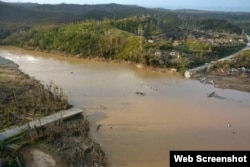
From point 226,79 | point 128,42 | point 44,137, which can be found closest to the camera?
point 44,137

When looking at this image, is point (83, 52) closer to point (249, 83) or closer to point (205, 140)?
point (249, 83)

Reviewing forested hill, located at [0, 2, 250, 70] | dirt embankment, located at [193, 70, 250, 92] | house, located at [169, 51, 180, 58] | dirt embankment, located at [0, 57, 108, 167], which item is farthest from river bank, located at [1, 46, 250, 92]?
dirt embankment, located at [0, 57, 108, 167]

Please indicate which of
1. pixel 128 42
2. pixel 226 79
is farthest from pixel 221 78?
pixel 128 42

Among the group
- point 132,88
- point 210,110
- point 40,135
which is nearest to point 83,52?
point 132,88

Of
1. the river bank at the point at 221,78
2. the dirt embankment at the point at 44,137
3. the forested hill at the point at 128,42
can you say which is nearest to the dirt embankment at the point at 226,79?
the river bank at the point at 221,78

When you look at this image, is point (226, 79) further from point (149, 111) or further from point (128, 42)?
point (128, 42)

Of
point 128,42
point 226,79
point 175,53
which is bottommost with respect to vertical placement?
point 226,79

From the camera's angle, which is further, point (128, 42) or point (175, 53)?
point (128, 42)

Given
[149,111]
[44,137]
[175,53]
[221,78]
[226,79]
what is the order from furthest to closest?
[175,53] < [221,78] < [226,79] < [149,111] < [44,137]
